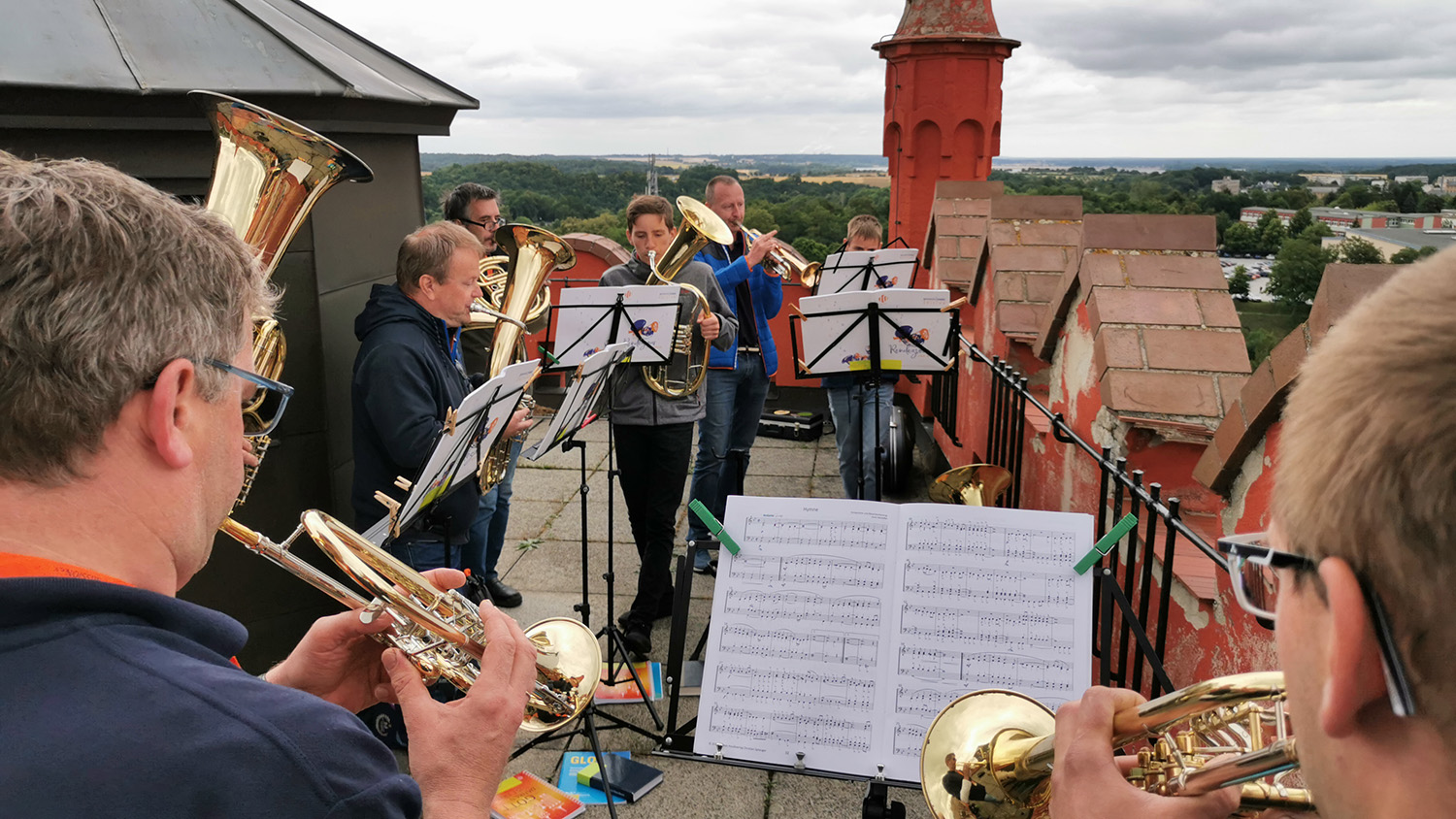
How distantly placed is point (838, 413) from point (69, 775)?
523 centimetres

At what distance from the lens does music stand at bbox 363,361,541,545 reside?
282cm

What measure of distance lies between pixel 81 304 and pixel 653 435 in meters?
3.58

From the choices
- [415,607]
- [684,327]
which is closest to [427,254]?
[684,327]

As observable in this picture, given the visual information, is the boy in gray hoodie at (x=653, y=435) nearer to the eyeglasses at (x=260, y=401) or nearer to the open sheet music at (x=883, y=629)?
the eyeglasses at (x=260, y=401)

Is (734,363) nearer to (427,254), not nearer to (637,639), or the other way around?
(637,639)

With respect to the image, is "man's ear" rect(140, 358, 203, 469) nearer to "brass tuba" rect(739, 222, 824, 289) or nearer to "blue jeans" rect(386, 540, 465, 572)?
"blue jeans" rect(386, 540, 465, 572)

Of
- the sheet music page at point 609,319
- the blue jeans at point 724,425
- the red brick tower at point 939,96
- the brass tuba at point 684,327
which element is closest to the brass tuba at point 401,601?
the sheet music page at point 609,319

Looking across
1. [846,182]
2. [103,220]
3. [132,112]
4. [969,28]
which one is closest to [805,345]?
[132,112]

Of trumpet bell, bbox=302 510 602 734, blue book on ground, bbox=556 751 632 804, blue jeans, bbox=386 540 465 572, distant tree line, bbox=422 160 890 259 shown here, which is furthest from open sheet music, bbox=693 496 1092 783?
distant tree line, bbox=422 160 890 259

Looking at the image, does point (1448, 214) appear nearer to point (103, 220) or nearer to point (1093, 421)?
point (1093, 421)

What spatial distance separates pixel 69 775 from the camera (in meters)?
0.97

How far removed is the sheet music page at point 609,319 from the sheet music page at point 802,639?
1945mm

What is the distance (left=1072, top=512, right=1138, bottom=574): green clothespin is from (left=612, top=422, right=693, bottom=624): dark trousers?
262 cm

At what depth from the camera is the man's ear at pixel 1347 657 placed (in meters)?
0.78
